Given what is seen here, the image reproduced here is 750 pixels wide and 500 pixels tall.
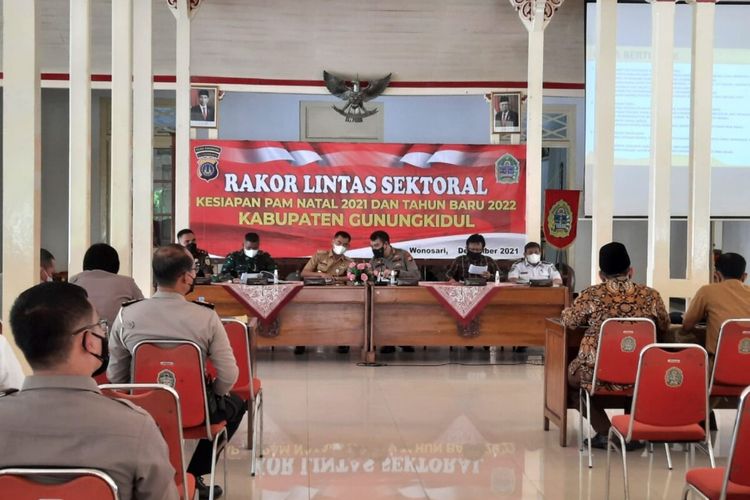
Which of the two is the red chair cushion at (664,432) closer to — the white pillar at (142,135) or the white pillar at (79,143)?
the white pillar at (79,143)

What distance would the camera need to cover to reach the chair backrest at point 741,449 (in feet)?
8.47

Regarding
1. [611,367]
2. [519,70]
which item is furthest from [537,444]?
[519,70]

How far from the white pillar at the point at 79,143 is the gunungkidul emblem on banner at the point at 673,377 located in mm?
4792

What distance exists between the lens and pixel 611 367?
4426mm

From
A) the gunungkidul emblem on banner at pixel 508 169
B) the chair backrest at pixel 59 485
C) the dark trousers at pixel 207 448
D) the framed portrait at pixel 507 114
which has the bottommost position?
the dark trousers at pixel 207 448

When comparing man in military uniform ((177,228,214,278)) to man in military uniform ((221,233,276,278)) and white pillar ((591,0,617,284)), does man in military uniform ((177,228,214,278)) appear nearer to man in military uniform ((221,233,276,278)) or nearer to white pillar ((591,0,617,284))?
man in military uniform ((221,233,276,278))

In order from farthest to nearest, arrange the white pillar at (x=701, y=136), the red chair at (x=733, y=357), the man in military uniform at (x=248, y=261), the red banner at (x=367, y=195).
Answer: the red banner at (x=367, y=195)
the man in military uniform at (x=248, y=261)
the white pillar at (x=701, y=136)
the red chair at (x=733, y=357)

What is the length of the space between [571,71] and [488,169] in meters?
2.03

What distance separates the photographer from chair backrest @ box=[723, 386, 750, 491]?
8.47 ft

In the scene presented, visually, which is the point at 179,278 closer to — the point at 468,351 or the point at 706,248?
the point at 706,248

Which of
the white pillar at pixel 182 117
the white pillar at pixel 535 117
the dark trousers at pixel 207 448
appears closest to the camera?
the dark trousers at pixel 207 448

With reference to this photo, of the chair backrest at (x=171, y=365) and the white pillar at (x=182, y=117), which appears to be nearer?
the chair backrest at (x=171, y=365)

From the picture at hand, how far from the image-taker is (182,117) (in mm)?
10102

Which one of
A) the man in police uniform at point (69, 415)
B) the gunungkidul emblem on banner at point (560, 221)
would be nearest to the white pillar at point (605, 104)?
the gunungkidul emblem on banner at point (560, 221)
